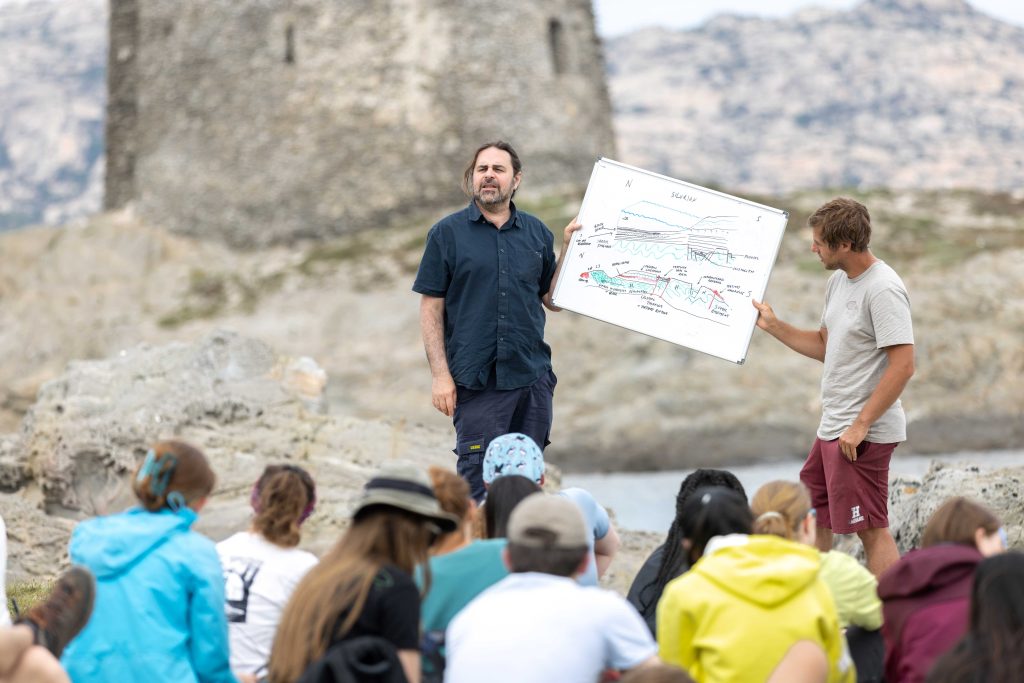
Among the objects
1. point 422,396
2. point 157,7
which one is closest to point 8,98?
point 157,7

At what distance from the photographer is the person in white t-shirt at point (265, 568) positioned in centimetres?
431

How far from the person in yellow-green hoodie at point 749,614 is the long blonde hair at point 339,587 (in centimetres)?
76

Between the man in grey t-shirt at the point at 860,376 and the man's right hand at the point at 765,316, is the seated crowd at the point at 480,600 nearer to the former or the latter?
the man in grey t-shirt at the point at 860,376

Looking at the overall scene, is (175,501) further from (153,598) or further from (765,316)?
(765,316)

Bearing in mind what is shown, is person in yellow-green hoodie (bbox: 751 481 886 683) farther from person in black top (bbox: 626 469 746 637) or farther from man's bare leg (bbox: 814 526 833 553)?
man's bare leg (bbox: 814 526 833 553)

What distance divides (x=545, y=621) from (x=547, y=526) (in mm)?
251

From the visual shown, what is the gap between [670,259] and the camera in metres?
5.85

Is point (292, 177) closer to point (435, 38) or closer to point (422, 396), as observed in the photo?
point (435, 38)

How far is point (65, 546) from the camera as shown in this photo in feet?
24.5

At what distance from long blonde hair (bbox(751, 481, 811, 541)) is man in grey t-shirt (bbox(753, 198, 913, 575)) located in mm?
1193

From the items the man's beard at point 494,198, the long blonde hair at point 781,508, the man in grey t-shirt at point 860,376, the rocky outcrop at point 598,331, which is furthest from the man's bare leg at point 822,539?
the rocky outcrop at point 598,331

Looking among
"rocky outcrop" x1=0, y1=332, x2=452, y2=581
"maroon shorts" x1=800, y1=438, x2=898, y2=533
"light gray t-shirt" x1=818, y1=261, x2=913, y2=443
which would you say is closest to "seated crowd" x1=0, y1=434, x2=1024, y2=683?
"maroon shorts" x1=800, y1=438, x2=898, y2=533

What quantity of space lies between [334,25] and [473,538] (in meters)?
17.7

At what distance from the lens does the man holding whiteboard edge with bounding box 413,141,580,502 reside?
5578mm
